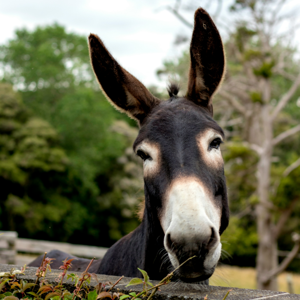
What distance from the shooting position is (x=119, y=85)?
2768 millimetres

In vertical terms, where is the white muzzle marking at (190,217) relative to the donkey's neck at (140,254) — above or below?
above

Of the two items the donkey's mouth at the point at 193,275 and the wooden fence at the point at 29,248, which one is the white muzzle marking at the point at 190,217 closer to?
the donkey's mouth at the point at 193,275

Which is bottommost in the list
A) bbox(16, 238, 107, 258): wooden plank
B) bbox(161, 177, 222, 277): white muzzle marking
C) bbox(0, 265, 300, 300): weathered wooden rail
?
bbox(16, 238, 107, 258): wooden plank

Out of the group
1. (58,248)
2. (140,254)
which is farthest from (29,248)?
(140,254)

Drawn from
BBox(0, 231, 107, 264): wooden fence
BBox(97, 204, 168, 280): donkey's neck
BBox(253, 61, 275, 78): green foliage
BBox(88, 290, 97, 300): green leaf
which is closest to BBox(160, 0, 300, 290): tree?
BBox(253, 61, 275, 78): green foliage

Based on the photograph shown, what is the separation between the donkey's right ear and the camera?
271 centimetres

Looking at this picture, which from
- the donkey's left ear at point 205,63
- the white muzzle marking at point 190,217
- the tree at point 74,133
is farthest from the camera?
the tree at point 74,133

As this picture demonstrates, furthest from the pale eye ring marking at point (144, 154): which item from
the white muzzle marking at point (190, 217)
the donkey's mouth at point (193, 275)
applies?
the donkey's mouth at point (193, 275)

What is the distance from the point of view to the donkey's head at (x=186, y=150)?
176 cm

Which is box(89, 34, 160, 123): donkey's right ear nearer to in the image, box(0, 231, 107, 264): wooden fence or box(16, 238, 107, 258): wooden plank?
box(0, 231, 107, 264): wooden fence

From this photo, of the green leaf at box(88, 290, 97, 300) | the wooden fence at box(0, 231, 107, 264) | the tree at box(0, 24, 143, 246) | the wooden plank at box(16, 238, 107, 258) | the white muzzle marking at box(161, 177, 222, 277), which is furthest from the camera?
the tree at box(0, 24, 143, 246)

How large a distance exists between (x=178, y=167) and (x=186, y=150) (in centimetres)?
15

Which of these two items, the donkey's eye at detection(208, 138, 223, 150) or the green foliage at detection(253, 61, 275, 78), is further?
the green foliage at detection(253, 61, 275, 78)

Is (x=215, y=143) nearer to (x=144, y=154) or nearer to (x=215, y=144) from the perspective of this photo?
(x=215, y=144)
